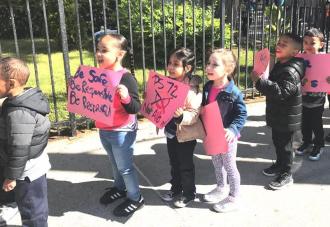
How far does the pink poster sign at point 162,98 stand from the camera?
287cm

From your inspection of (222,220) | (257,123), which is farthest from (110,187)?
(257,123)

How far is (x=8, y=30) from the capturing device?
14.2 metres

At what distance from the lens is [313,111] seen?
13.2ft

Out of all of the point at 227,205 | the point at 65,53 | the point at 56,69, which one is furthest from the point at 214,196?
the point at 56,69

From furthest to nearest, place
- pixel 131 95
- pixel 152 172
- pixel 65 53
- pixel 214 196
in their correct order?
1. pixel 65 53
2. pixel 152 172
3. pixel 214 196
4. pixel 131 95

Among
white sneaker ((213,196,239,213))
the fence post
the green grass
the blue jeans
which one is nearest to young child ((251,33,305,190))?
white sneaker ((213,196,239,213))

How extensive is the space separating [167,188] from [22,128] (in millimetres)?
1603

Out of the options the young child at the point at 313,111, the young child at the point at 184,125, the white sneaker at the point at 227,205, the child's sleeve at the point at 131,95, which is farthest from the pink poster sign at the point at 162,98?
the young child at the point at 313,111

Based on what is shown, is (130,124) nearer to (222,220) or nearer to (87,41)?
(222,220)

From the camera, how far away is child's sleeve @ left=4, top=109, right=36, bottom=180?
243 centimetres

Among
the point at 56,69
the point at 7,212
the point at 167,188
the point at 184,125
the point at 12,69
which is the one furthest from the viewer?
the point at 56,69

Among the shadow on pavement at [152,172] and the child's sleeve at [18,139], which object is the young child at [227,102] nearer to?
the shadow on pavement at [152,172]

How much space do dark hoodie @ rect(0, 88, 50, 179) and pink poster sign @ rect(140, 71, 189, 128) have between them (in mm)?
810

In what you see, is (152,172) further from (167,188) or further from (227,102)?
(227,102)
